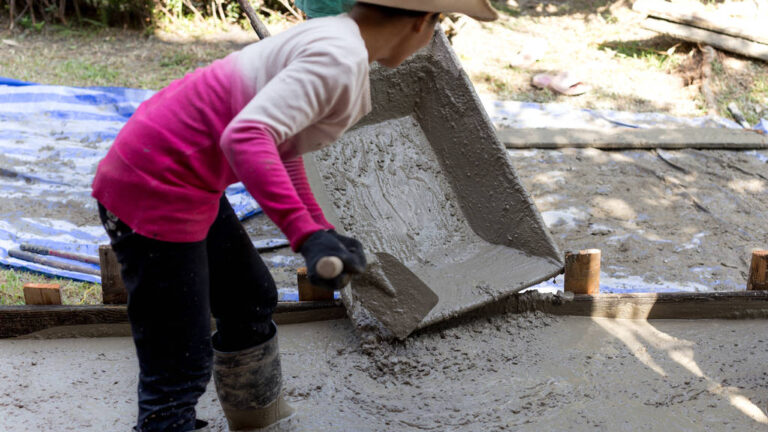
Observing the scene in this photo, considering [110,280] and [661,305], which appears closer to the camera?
[110,280]

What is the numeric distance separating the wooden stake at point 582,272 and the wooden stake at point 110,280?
1.49 meters

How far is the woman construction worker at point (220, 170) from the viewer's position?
1255mm

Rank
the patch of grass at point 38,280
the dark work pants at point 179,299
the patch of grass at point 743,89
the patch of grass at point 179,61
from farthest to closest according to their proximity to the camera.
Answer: the patch of grass at point 179,61 → the patch of grass at point 743,89 → the patch of grass at point 38,280 → the dark work pants at point 179,299

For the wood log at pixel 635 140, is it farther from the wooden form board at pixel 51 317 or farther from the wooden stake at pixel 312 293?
the wooden form board at pixel 51 317

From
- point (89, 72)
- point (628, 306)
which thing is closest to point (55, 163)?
point (89, 72)

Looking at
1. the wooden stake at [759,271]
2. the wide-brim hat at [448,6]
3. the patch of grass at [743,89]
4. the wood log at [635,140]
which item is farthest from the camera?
the patch of grass at [743,89]

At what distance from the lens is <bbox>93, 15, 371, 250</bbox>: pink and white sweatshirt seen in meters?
1.24

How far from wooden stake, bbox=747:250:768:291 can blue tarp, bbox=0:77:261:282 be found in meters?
2.15

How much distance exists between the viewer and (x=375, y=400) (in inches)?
83.0

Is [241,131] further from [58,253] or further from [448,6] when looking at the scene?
[58,253]

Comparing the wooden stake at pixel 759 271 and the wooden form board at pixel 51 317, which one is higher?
the wooden stake at pixel 759 271

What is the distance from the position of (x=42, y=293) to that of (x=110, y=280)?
0.74ft

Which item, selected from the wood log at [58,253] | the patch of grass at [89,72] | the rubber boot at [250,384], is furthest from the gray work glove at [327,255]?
the patch of grass at [89,72]

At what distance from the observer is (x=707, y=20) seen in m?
5.52
